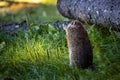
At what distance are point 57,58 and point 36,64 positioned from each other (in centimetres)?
29

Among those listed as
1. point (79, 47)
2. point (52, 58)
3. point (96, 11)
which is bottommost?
point (52, 58)

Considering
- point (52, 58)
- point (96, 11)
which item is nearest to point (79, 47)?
point (52, 58)

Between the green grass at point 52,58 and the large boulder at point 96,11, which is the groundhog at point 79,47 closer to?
the green grass at point 52,58

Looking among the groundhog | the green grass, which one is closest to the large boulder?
the green grass

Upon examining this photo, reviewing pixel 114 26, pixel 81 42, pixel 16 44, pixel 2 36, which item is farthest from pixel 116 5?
pixel 2 36

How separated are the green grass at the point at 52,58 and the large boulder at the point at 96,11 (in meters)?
0.16

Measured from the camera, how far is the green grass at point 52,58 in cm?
457

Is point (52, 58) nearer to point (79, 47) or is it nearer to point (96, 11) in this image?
point (79, 47)

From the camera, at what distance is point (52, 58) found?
519 cm

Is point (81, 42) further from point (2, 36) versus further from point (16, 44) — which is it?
point (2, 36)

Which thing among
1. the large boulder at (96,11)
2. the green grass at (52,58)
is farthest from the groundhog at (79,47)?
the large boulder at (96,11)

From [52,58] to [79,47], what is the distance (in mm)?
570

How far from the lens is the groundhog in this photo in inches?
187

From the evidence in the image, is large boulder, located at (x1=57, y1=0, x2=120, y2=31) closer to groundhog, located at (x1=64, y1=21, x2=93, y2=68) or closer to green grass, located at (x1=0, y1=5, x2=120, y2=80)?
green grass, located at (x1=0, y1=5, x2=120, y2=80)
